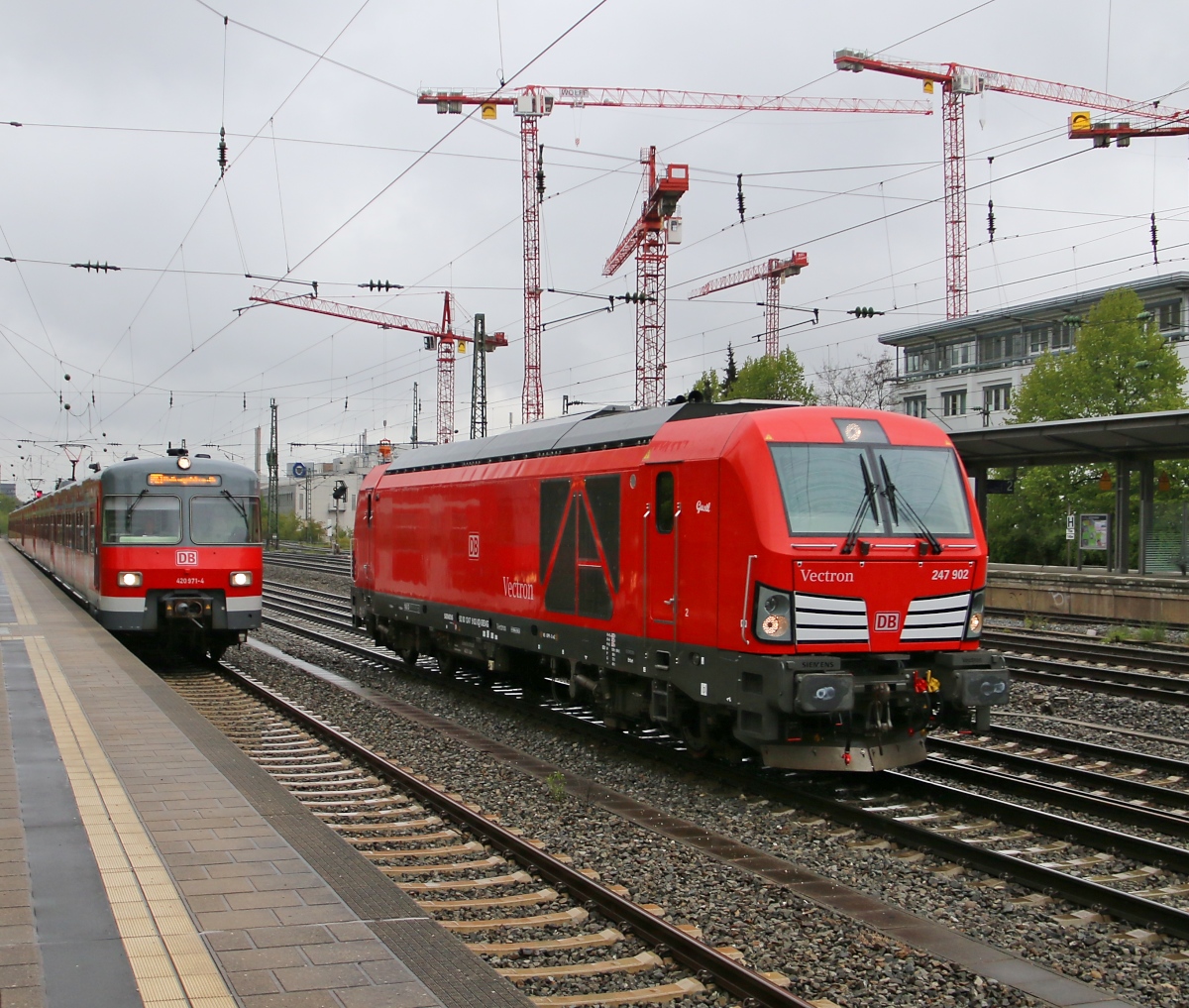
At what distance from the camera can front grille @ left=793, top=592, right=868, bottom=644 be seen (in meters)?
8.98

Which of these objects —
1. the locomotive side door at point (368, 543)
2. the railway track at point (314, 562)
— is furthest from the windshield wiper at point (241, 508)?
the railway track at point (314, 562)

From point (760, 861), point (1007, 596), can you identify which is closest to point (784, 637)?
point (760, 861)

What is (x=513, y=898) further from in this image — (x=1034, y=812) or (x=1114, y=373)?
(x=1114, y=373)

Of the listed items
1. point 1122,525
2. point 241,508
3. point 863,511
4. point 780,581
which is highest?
point 241,508

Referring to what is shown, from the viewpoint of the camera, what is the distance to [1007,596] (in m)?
28.7

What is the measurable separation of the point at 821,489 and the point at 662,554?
5.61 ft

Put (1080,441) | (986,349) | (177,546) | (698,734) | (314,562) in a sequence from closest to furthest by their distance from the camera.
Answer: (698,734) → (177,546) → (1080,441) → (314,562) → (986,349)

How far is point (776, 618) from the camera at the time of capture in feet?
29.3

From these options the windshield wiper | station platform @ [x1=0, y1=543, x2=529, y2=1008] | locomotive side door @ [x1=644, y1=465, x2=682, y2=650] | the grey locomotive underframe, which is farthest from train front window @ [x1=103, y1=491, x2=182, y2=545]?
locomotive side door @ [x1=644, y1=465, x2=682, y2=650]

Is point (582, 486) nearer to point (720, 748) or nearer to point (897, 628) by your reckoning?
point (720, 748)

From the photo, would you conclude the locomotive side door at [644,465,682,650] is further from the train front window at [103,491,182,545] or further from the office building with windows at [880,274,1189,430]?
the office building with windows at [880,274,1189,430]

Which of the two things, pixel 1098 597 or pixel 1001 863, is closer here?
pixel 1001 863

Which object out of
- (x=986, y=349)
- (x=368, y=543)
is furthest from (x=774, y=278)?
(x=368, y=543)

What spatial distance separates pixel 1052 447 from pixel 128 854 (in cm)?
2190
